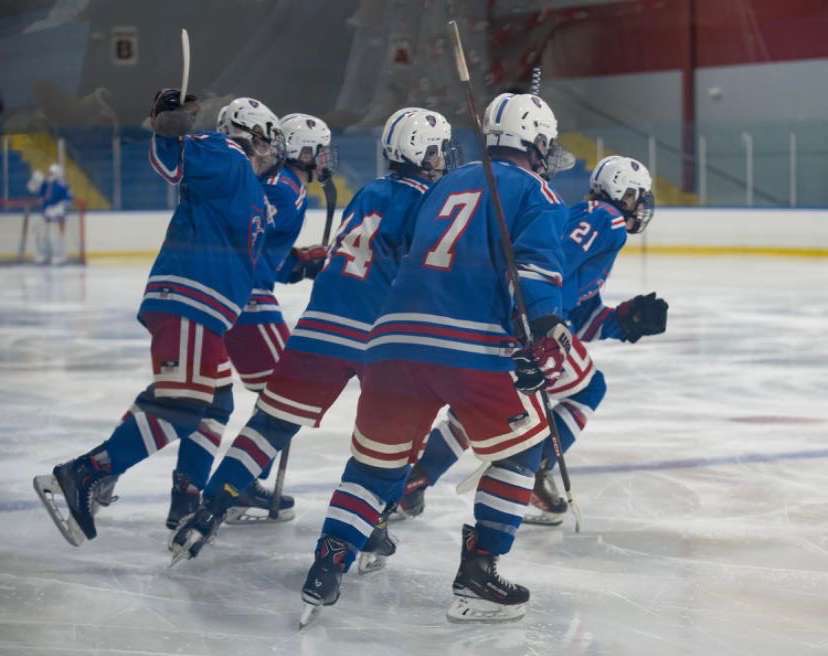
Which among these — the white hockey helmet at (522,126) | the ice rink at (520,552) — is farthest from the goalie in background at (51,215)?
the white hockey helmet at (522,126)

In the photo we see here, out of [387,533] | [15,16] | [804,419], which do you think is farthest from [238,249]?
[804,419]

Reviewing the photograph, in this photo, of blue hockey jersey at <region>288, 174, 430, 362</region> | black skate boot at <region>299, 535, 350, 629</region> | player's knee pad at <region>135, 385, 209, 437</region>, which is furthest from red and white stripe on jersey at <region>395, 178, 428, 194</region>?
black skate boot at <region>299, 535, 350, 629</region>

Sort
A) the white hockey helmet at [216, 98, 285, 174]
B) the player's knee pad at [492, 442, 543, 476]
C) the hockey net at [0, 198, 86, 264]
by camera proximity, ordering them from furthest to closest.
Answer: the hockey net at [0, 198, 86, 264] < the white hockey helmet at [216, 98, 285, 174] < the player's knee pad at [492, 442, 543, 476]

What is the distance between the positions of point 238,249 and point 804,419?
259 centimetres

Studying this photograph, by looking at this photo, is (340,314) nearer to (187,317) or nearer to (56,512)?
(187,317)

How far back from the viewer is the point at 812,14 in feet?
51.5

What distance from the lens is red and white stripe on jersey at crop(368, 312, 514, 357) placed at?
2701 millimetres

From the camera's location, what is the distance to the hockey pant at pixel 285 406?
3.18m

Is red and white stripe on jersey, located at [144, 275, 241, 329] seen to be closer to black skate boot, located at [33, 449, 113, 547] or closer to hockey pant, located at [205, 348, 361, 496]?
hockey pant, located at [205, 348, 361, 496]

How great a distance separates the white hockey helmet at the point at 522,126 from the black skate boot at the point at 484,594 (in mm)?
781

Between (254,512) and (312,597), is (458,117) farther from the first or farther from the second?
(312,597)

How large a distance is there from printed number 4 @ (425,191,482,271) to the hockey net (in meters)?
11.4

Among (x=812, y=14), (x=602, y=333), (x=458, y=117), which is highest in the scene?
(x=812, y=14)

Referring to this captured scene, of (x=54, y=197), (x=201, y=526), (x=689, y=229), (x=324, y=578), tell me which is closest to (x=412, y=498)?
(x=201, y=526)
